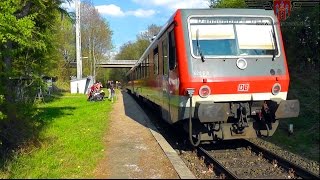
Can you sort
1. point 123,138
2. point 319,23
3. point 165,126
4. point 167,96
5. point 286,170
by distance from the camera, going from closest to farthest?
1. point 286,170
2. point 167,96
3. point 123,138
4. point 165,126
5. point 319,23

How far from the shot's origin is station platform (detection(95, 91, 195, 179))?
286 inches

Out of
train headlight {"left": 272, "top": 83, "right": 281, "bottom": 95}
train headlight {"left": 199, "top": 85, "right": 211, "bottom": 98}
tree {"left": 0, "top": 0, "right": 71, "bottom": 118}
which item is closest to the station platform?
train headlight {"left": 199, "top": 85, "right": 211, "bottom": 98}

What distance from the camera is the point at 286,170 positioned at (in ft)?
24.6

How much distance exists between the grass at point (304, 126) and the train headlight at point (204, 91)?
2491 mm

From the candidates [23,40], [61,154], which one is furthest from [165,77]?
[23,40]

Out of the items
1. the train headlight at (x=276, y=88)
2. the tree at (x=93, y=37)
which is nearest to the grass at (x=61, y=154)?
the train headlight at (x=276, y=88)

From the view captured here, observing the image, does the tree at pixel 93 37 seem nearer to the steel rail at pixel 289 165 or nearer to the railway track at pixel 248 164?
the railway track at pixel 248 164

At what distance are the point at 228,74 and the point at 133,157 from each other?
104 inches

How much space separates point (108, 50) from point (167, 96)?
174ft

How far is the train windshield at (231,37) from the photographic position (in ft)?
29.0

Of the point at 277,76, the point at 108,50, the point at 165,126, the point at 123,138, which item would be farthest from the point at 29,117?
the point at 108,50

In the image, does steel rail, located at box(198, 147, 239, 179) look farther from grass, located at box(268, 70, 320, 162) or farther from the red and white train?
grass, located at box(268, 70, 320, 162)

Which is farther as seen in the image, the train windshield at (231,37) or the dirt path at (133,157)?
the train windshield at (231,37)

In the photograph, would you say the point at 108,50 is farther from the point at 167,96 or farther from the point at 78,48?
the point at 167,96
